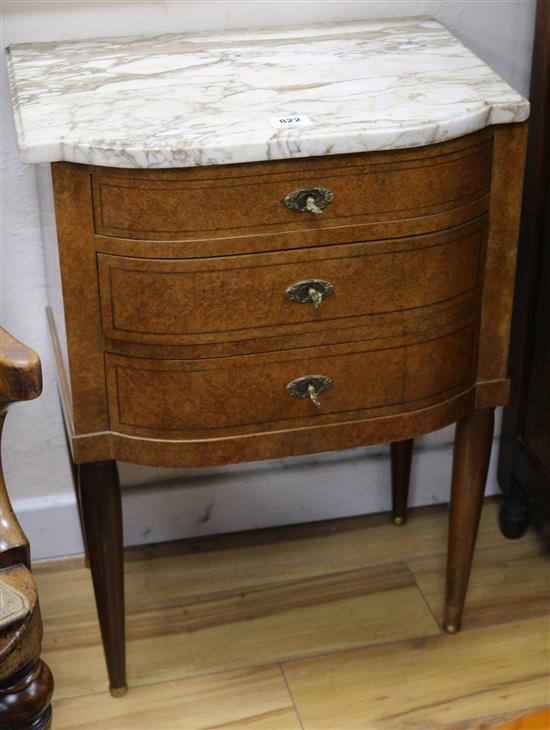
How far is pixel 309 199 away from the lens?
1.36 meters

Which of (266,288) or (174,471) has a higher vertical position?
(266,288)

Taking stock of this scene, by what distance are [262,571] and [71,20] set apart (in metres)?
0.97

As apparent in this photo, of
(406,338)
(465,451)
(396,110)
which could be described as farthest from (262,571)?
(396,110)

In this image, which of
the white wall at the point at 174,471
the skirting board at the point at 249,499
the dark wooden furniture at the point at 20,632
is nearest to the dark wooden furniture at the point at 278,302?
the dark wooden furniture at the point at 20,632

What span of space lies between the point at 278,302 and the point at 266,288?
0.03 metres

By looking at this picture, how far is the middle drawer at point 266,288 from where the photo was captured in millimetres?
1375

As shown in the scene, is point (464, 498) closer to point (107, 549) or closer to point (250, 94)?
point (107, 549)

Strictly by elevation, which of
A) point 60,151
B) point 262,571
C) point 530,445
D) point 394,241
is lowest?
point 262,571

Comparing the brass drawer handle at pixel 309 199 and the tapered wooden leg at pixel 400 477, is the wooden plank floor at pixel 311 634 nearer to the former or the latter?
the tapered wooden leg at pixel 400 477

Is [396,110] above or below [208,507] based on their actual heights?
above

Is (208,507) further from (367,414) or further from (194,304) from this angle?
(194,304)

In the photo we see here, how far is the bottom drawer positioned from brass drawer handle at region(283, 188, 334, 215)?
0.63 ft

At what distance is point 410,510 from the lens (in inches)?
84.8

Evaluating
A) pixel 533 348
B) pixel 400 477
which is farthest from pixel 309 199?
pixel 400 477
